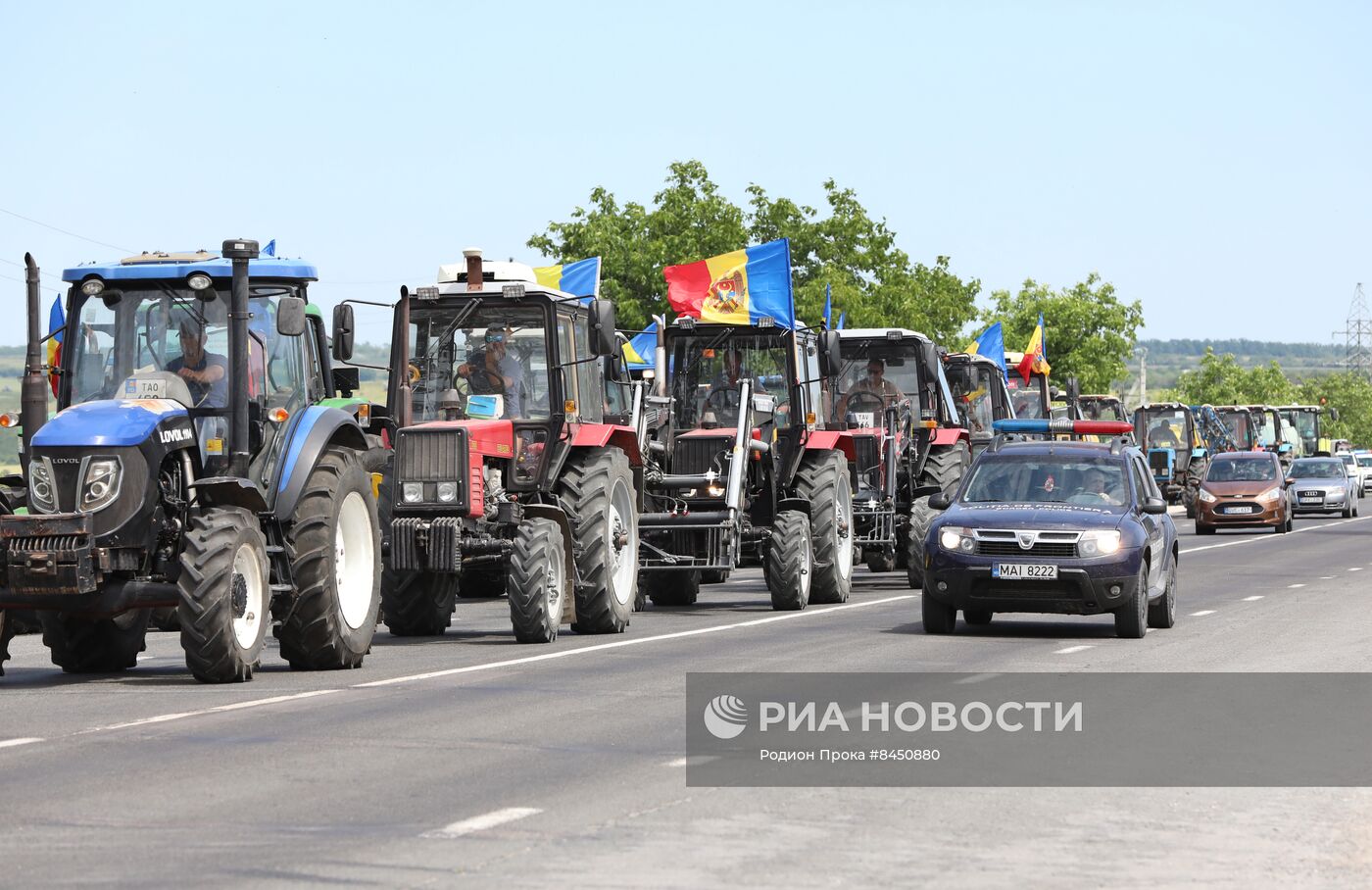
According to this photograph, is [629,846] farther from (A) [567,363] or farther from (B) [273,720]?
(A) [567,363]

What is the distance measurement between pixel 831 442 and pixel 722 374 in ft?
4.50

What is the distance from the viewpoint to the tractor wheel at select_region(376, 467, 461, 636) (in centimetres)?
1905

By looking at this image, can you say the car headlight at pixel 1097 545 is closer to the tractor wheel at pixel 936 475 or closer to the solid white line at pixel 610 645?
the solid white line at pixel 610 645

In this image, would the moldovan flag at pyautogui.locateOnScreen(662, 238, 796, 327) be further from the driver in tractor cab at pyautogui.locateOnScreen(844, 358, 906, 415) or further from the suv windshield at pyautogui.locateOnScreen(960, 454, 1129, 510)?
the suv windshield at pyautogui.locateOnScreen(960, 454, 1129, 510)

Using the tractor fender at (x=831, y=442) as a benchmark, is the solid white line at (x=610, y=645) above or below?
below

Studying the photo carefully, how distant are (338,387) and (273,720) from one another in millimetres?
5090

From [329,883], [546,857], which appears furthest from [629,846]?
[329,883]

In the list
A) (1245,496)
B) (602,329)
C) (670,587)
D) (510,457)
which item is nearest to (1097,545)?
(602,329)

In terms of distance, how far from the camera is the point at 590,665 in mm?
15805

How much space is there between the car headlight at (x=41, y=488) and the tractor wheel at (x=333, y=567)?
1.67 m

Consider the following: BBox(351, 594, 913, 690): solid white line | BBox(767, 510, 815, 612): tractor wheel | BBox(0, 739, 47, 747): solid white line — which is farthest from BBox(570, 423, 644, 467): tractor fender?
BBox(0, 739, 47, 747): solid white line

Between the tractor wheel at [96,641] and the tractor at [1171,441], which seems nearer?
the tractor wheel at [96,641]

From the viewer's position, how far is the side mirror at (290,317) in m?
14.5

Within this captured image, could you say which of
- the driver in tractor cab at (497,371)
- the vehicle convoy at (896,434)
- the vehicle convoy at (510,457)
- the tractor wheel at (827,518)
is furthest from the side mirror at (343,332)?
the vehicle convoy at (896,434)
